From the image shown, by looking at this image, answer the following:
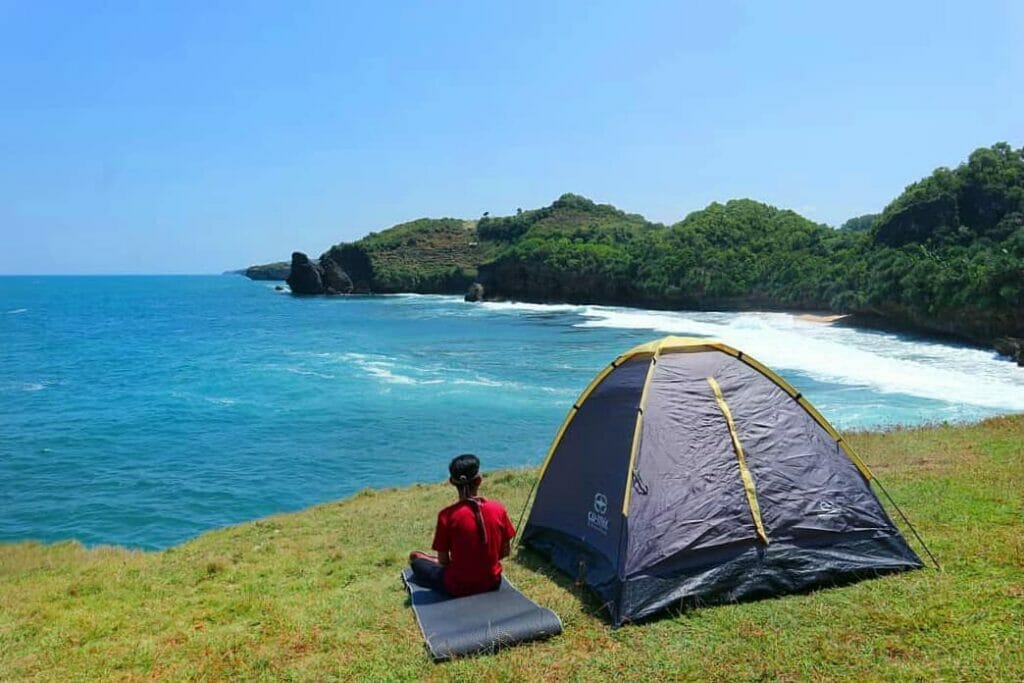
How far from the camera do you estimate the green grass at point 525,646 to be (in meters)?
5.53

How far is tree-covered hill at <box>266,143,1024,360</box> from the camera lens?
4338cm

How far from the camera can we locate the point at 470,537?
22.2 feet

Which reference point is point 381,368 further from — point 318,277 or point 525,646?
point 318,277

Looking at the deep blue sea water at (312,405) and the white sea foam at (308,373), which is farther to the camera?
the white sea foam at (308,373)

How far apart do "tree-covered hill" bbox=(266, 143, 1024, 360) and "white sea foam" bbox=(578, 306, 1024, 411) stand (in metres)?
3.03

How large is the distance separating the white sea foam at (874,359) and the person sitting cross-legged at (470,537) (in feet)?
74.4

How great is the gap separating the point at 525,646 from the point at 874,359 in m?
35.0

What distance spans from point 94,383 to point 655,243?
67.2 metres

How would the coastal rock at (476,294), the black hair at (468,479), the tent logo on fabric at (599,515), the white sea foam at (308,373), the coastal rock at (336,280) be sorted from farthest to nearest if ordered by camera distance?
the coastal rock at (336,280) < the coastal rock at (476,294) < the white sea foam at (308,373) < the tent logo on fabric at (599,515) < the black hair at (468,479)

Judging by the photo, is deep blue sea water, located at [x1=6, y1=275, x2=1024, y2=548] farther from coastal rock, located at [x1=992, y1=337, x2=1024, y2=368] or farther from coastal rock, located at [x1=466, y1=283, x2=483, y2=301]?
coastal rock, located at [x1=466, y1=283, x2=483, y2=301]

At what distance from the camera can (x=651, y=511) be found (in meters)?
6.84

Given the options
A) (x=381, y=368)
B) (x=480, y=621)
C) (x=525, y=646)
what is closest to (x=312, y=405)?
(x=381, y=368)

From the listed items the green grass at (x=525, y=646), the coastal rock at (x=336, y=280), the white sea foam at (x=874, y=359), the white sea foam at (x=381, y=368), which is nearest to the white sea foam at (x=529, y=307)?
the white sea foam at (x=874, y=359)

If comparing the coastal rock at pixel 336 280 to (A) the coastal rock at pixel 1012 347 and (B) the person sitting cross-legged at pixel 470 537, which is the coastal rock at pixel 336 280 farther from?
(B) the person sitting cross-legged at pixel 470 537
